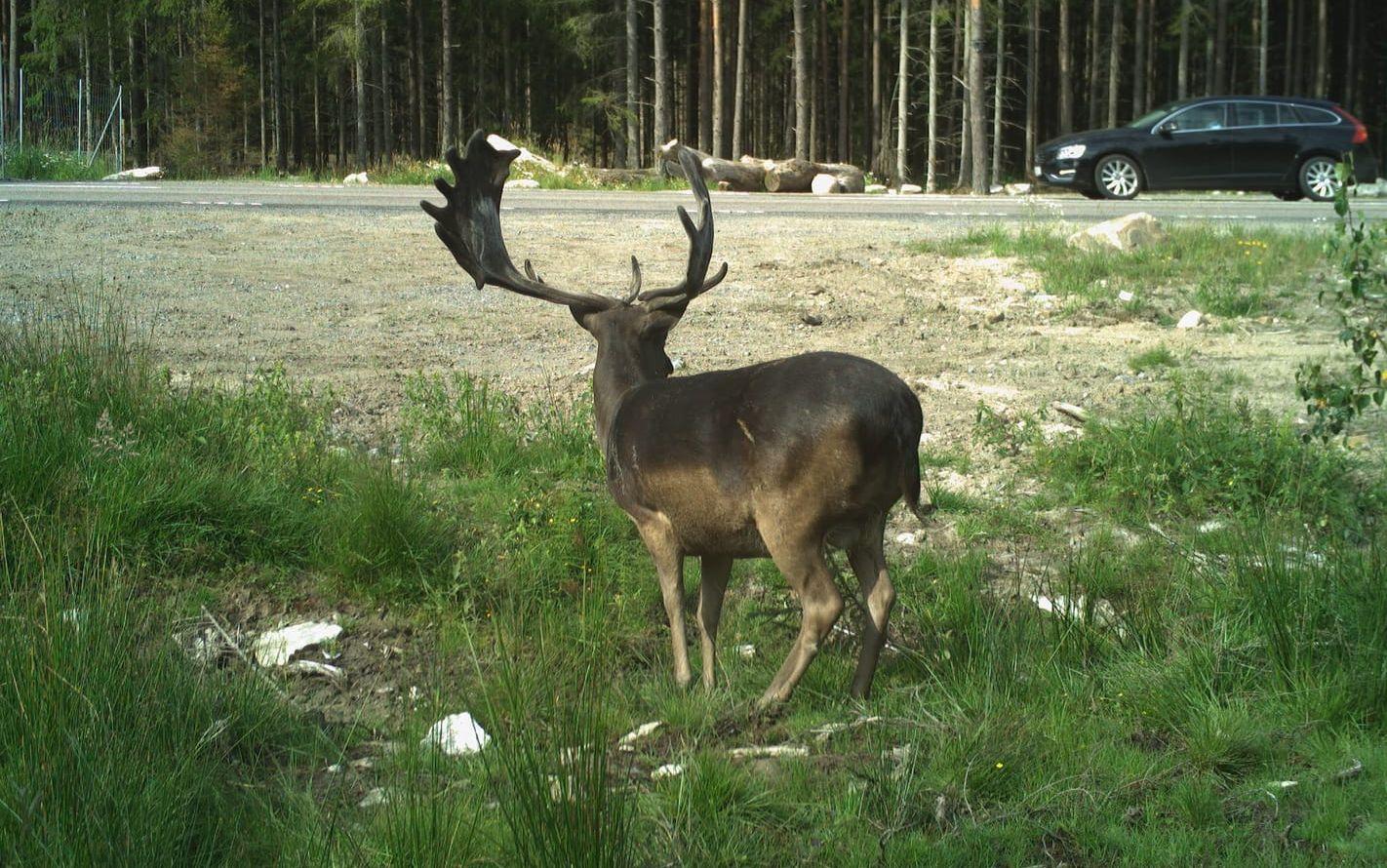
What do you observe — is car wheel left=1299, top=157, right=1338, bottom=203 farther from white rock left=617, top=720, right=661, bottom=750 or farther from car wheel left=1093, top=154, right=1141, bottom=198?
white rock left=617, top=720, right=661, bottom=750

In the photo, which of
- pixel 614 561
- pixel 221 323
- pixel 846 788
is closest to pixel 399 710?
pixel 614 561

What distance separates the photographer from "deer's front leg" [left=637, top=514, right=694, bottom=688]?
217 inches

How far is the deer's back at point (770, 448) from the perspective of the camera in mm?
4957

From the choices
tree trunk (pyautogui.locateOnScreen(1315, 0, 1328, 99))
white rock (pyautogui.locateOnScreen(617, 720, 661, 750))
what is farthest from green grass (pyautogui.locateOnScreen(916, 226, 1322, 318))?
tree trunk (pyautogui.locateOnScreen(1315, 0, 1328, 99))

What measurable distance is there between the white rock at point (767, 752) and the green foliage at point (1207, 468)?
385 cm

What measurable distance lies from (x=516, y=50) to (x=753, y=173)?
33.3 metres

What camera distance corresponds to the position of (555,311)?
12.0 metres

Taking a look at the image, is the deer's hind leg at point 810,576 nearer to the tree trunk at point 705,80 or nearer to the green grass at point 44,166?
the green grass at point 44,166

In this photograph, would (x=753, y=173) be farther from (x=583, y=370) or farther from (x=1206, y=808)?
(x=1206, y=808)

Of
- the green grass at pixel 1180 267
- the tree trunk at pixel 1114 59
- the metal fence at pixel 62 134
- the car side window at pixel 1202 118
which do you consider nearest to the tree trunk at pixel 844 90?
the tree trunk at pixel 1114 59

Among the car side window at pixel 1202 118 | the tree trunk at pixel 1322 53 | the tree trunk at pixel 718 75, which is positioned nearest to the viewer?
the car side window at pixel 1202 118

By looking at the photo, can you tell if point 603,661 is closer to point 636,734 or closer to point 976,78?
point 636,734

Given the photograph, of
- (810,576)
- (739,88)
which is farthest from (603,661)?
(739,88)

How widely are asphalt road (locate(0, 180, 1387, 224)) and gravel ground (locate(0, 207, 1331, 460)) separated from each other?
2.26 metres
